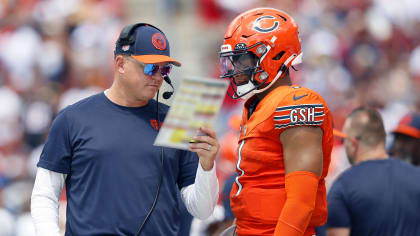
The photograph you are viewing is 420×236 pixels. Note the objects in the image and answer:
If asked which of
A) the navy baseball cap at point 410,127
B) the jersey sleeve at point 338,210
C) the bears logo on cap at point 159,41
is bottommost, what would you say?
the jersey sleeve at point 338,210

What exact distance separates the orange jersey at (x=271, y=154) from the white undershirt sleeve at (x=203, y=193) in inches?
6.2

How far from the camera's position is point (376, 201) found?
4895 millimetres

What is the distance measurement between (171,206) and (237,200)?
0.39 meters

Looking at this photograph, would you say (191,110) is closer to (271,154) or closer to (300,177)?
(271,154)

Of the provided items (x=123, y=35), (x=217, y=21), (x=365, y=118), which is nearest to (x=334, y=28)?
(x=217, y=21)

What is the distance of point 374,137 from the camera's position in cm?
525

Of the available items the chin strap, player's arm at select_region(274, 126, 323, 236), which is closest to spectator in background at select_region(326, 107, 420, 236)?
the chin strap

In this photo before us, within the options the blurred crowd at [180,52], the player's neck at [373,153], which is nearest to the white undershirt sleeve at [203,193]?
the player's neck at [373,153]

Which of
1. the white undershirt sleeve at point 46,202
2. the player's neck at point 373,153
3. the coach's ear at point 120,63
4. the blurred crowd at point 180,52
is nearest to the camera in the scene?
the white undershirt sleeve at point 46,202

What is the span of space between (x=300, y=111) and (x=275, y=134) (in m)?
0.17

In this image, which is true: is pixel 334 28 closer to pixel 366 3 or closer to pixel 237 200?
pixel 366 3

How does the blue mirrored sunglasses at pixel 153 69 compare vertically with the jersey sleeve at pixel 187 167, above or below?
above

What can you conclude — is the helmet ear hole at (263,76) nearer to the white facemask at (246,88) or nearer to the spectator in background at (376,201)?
the white facemask at (246,88)

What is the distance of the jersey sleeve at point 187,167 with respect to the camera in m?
4.02
